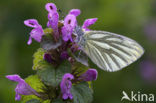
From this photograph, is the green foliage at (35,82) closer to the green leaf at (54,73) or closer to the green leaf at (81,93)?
the green leaf at (54,73)

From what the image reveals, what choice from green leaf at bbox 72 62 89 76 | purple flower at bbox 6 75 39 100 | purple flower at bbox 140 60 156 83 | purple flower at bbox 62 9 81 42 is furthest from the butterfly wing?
purple flower at bbox 140 60 156 83

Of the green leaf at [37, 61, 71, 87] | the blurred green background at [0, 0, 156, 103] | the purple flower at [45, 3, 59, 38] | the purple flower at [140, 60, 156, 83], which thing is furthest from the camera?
the purple flower at [140, 60, 156, 83]

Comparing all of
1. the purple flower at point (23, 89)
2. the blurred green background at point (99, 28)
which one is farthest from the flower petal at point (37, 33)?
the blurred green background at point (99, 28)

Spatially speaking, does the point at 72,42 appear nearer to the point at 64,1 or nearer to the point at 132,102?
the point at 132,102

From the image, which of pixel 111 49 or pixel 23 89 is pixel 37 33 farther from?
pixel 111 49

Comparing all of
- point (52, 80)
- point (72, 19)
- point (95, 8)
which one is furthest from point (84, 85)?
point (95, 8)

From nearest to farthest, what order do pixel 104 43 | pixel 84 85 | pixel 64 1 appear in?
pixel 84 85 < pixel 104 43 < pixel 64 1

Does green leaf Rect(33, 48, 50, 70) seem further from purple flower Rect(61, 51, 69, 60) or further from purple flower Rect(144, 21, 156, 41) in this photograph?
purple flower Rect(144, 21, 156, 41)
